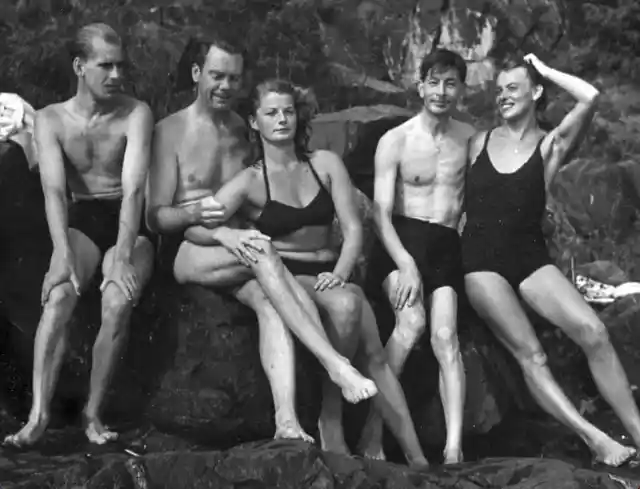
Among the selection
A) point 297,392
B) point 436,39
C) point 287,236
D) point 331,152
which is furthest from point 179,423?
point 436,39

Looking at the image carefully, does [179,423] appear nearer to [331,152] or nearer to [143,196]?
[143,196]

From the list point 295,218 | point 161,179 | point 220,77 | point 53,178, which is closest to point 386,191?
point 295,218

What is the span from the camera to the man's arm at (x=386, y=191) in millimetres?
6295

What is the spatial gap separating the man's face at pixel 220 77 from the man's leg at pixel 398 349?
52.4 inches

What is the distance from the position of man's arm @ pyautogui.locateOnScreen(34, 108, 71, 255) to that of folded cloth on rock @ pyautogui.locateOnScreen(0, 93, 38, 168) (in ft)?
1.11

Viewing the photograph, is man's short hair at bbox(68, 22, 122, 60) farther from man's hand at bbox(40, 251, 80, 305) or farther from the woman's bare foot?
the woman's bare foot

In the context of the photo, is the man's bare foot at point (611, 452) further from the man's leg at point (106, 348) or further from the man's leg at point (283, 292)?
the man's leg at point (106, 348)

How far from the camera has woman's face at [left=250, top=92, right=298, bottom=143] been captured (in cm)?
615

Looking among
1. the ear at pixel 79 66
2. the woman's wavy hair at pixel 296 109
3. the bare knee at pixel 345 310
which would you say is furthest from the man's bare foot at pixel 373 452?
the ear at pixel 79 66

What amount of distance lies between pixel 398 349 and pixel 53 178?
5.93 feet

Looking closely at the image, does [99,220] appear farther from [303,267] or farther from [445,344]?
[445,344]

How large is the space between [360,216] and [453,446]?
1.20 m

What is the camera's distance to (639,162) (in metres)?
7.85

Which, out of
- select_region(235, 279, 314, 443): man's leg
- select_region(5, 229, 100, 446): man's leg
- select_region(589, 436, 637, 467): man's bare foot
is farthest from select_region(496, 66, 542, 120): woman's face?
select_region(5, 229, 100, 446): man's leg
